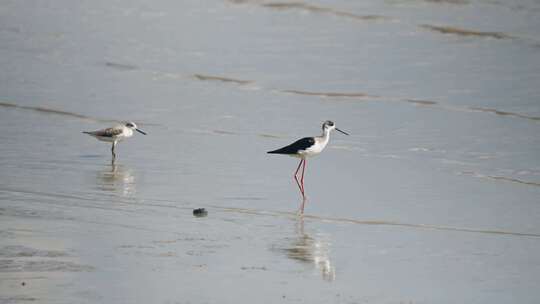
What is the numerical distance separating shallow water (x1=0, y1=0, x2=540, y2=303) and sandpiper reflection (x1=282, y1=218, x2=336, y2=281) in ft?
0.09

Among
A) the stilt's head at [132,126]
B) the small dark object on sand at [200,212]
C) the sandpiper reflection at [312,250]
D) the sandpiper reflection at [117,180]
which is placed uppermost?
the stilt's head at [132,126]

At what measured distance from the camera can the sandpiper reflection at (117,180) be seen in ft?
36.5

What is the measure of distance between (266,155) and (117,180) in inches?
81.0

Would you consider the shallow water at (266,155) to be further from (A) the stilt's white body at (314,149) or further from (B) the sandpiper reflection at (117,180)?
(A) the stilt's white body at (314,149)

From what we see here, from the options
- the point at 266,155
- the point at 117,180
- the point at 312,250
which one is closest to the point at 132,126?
the point at 266,155

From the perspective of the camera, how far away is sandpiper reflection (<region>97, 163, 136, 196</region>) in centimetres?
1112

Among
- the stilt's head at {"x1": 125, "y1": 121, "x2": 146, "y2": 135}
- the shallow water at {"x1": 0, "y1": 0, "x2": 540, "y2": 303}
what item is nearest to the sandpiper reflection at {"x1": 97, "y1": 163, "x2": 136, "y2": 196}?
the shallow water at {"x1": 0, "y1": 0, "x2": 540, "y2": 303}

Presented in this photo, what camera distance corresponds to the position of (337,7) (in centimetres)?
2405

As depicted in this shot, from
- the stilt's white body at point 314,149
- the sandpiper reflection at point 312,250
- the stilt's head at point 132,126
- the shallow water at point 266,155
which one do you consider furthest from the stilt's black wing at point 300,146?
the sandpiper reflection at point 312,250

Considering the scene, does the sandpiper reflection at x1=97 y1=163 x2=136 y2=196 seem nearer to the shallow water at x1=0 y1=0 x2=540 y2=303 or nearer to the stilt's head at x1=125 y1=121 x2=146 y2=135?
the shallow water at x1=0 y1=0 x2=540 y2=303

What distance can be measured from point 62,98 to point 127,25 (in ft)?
20.9

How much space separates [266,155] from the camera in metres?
13.0

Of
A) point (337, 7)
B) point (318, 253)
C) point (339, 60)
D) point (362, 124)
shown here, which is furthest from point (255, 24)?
point (318, 253)

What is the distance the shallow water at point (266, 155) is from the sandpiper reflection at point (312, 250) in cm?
3
